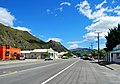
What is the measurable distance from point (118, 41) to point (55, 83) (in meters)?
68.2

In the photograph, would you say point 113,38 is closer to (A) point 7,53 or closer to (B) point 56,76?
(A) point 7,53

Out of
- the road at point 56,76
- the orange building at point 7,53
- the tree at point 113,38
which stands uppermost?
the tree at point 113,38

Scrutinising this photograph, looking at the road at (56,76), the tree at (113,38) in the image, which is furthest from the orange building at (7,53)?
the road at (56,76)

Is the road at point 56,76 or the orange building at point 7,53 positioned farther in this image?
the orange building at point 7,53

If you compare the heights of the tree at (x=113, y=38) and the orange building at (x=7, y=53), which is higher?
the tree at (x=113, y=38)

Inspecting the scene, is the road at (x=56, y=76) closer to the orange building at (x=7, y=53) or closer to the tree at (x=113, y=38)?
the orange building at (x=7, y=53)

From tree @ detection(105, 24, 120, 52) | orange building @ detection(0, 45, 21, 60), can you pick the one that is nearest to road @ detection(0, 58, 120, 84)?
orange building @ detection(0, 45, 21, 60)

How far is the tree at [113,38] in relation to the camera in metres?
80.4

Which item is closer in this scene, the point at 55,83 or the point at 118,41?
the point at 55,83

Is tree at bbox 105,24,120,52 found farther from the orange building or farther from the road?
the road

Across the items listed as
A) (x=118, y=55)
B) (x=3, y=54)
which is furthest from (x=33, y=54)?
(x=118, y=55)

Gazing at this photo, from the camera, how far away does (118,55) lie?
188 feet

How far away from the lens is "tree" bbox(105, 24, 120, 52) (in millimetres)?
80375

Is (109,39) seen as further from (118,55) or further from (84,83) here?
(84,83)
